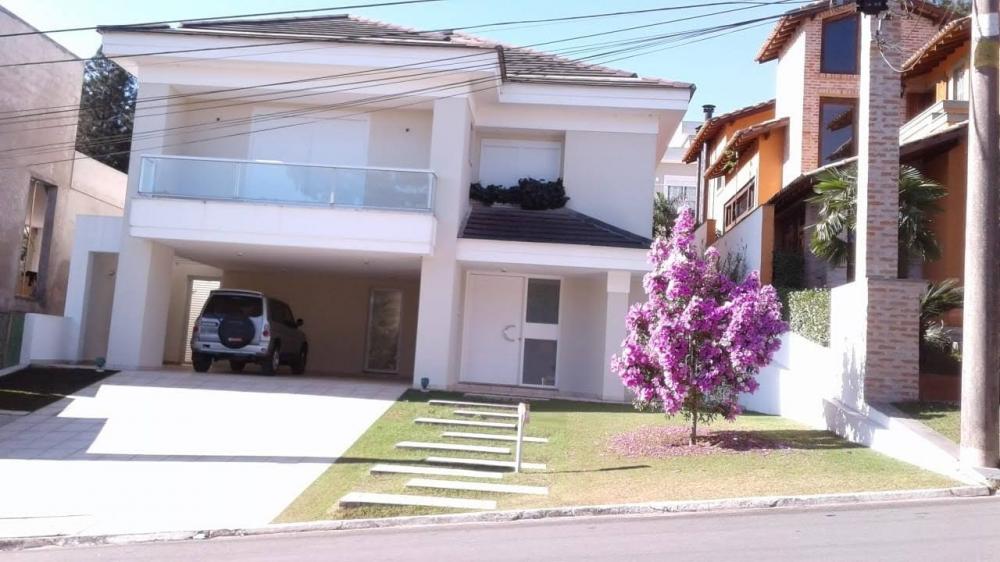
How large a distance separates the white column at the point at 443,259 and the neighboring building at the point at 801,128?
6.77 m

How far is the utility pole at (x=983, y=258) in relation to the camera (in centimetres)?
975

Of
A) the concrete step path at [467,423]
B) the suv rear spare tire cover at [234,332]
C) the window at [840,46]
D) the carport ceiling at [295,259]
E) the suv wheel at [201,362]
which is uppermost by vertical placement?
the window at [840,46]

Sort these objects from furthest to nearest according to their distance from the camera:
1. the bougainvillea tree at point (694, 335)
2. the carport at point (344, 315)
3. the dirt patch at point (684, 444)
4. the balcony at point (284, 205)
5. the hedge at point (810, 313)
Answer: the carport at point (344, 315) → the balcony at point (284, 205) → the hedge at point (810, 313) → the bougainvillea tree at point (694, 335) → the dirt patch at point (684, 444)

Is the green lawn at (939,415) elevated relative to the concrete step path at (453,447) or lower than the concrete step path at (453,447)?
elevated

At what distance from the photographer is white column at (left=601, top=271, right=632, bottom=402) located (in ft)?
59.2

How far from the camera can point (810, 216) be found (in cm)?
2081

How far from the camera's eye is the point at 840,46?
78.0 ft

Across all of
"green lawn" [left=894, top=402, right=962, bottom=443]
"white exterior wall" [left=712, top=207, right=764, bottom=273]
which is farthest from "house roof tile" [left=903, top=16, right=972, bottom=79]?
"green lawn" [left=894, top=402, right=962, bottom=443]

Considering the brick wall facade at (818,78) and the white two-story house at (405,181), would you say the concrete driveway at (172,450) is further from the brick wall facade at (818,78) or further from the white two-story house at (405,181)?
the brick wall facade at (818,78)

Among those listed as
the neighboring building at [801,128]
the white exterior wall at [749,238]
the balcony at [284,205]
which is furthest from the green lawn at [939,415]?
the balcony at [284,205]

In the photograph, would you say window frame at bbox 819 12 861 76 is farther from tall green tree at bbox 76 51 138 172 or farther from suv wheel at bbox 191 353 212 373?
tall green tree at bbox 76 51 138 172

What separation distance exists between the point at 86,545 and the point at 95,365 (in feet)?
37.6

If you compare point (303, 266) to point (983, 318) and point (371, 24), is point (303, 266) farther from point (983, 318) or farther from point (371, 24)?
point (983, 318)

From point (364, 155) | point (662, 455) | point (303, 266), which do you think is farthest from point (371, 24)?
point (662, 455)
